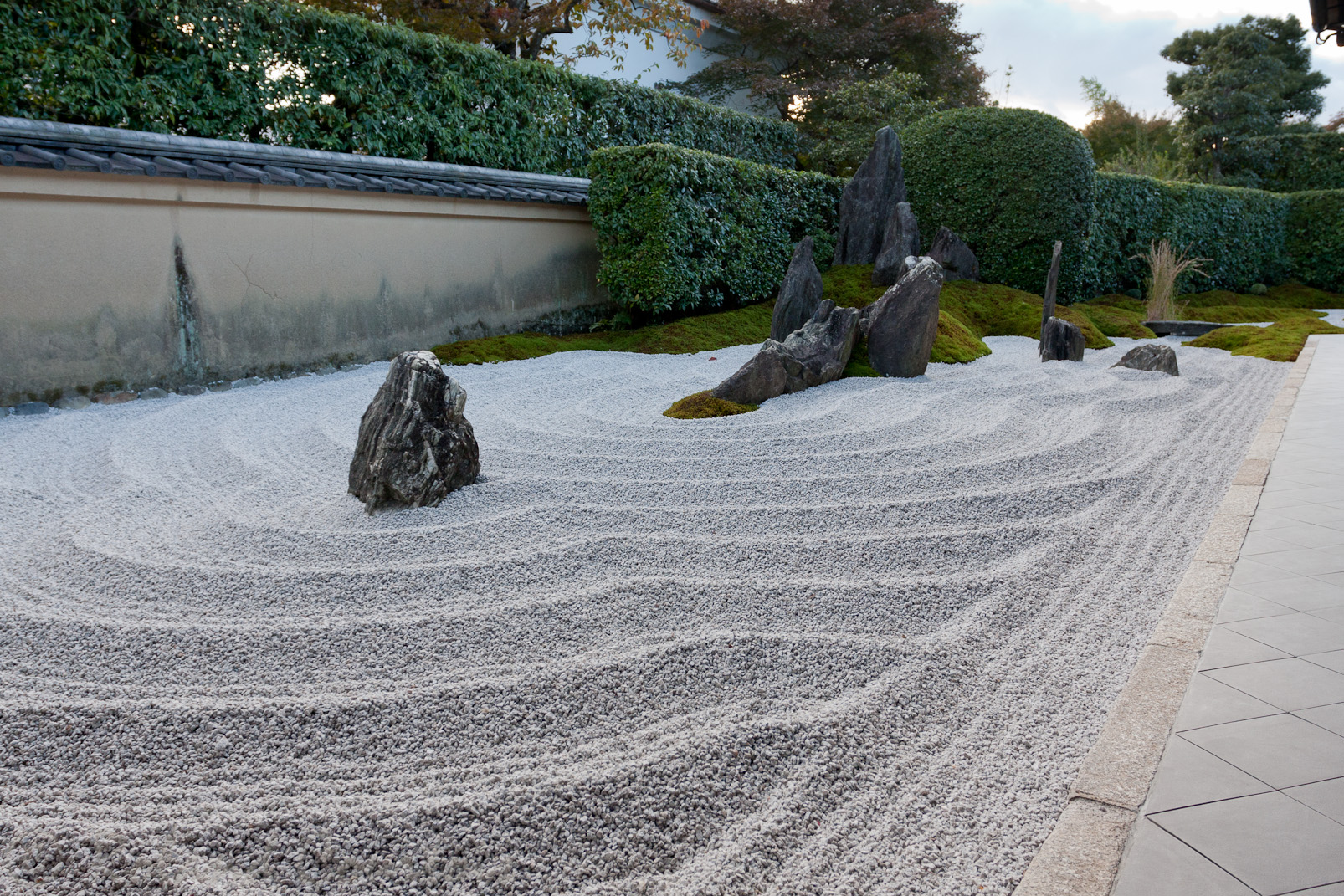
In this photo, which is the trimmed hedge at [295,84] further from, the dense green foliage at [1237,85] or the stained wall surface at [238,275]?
the dense green foliage at [1237,85]

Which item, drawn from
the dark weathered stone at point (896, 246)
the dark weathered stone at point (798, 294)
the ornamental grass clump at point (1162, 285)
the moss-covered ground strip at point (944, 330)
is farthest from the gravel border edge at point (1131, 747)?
Answer: the ornamental grass clump at point (1162, 285)

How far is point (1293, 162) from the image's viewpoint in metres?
17.1

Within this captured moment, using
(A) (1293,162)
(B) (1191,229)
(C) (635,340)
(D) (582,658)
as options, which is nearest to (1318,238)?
(B) (1191,229)

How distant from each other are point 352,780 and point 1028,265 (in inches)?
383

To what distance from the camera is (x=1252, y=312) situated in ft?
36.9

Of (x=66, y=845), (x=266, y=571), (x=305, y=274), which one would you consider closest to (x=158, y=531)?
(x=266, y=571)

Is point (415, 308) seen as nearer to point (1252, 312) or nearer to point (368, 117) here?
point (368, 117)

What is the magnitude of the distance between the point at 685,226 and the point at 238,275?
3.72m

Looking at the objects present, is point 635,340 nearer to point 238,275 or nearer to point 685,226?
point 685,226

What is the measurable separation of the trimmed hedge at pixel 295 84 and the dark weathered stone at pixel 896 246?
3.43 m

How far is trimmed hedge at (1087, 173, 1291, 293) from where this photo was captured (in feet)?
36.2

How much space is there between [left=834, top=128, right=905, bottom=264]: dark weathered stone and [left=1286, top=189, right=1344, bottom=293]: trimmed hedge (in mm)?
9784

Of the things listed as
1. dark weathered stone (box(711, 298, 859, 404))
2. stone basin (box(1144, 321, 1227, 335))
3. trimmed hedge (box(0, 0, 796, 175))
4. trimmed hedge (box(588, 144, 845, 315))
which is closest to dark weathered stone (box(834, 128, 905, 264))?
trimmed hedge (box(588, 144, 845, 315))

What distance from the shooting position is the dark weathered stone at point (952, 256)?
9.28 metres
